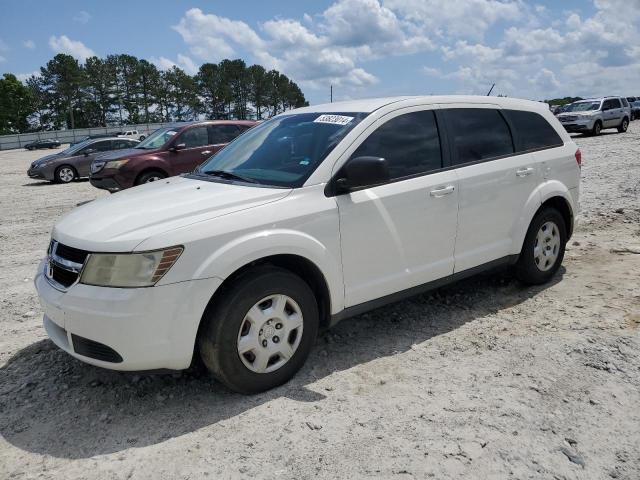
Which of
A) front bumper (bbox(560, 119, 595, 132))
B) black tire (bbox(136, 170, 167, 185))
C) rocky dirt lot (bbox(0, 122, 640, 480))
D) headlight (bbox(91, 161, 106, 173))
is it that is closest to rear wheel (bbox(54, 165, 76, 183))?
headlight (bbox(91, 161, 106, 173))

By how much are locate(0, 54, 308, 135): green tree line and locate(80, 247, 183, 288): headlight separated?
288 feet

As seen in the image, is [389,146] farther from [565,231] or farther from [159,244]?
[565,231]

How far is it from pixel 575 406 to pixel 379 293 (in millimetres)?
1400

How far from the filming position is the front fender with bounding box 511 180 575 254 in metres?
4.78

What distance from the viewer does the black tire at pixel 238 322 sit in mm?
3152

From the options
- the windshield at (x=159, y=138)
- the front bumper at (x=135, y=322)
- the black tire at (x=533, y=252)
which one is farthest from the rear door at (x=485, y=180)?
the windshield at (x=159, y=138)

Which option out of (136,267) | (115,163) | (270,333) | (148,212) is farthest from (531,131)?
(115,163)

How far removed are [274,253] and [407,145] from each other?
1.45m

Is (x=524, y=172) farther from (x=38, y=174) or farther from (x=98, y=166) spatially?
(x=38, y=174)

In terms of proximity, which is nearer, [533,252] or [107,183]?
[533,252]

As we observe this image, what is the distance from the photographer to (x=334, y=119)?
402 cm

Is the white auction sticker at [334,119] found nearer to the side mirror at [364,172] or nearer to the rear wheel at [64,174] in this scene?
the side mirror at [364,172]

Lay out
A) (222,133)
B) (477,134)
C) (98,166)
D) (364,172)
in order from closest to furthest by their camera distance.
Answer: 1. (364,172)
2. (477,134)
3. (98,166)
4. (222,133)

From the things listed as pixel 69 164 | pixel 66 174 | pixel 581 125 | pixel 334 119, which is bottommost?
pixel 66 174
